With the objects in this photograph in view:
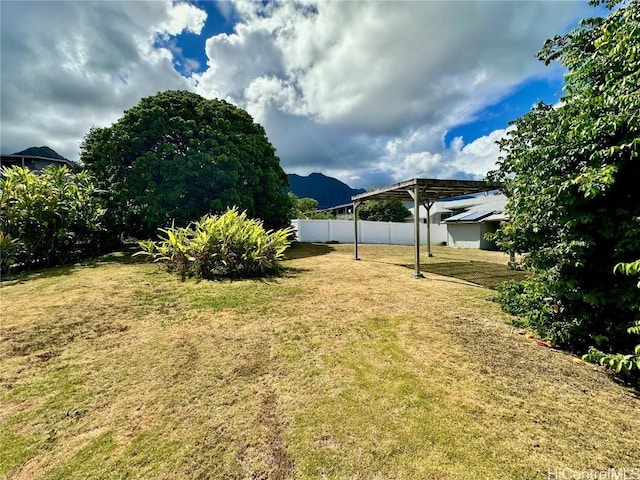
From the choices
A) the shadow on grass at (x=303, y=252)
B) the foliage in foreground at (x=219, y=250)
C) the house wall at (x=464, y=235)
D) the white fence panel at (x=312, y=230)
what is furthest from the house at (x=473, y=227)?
the foliage in foreground at (x=219, y=250)

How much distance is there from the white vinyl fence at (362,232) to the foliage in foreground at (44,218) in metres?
9.81

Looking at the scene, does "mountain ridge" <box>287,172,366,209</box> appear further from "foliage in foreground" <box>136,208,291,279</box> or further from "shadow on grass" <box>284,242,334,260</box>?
"foliage in foreground" <box>136,208,291,279</box>

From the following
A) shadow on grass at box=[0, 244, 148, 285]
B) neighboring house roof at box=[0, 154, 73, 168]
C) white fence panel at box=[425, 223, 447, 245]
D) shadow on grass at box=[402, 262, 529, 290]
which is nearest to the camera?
shadow on grass at box=[0, 244, 148, 285]

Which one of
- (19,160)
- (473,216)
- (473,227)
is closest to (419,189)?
(473,227)

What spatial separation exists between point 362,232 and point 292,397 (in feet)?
53.1

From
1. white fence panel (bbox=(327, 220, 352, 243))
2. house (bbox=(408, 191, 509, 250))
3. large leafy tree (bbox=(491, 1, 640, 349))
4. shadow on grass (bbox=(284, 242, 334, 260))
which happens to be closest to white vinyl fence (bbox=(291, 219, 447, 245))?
white fence panel (bbox=(327, 220, 352, 243))

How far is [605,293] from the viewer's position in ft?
9.55

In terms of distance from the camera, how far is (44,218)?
7.02 m

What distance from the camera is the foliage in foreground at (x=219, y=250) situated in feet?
21.4

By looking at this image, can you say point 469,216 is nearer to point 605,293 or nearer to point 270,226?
point 270,226

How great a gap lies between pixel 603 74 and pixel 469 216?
1679cm

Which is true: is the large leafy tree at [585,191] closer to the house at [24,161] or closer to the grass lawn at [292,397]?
the grass lawn at [292,397]

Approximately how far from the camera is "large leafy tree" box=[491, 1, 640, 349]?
240 centimetres

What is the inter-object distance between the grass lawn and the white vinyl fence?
41.4ft
